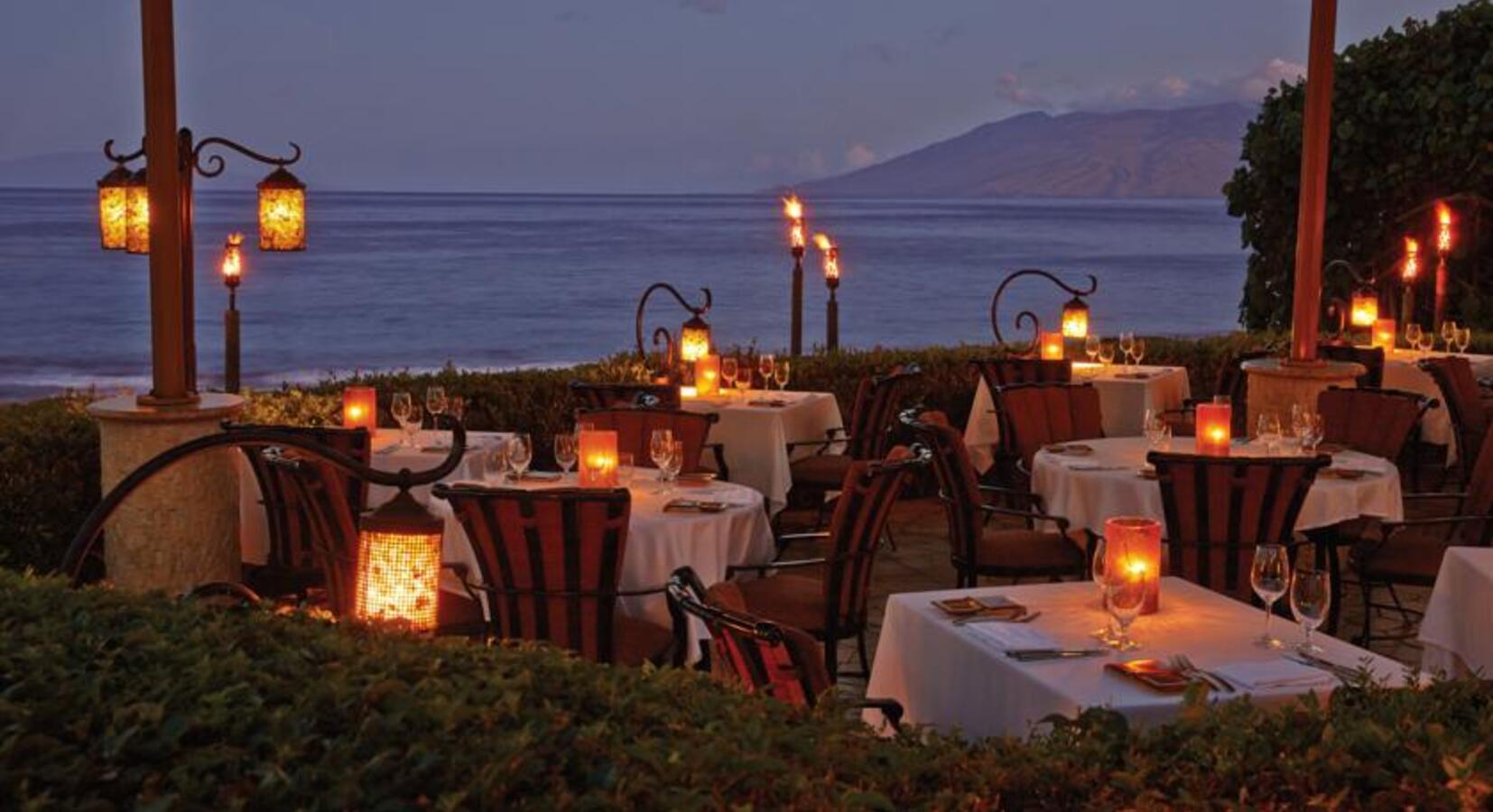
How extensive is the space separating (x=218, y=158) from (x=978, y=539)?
374 cm

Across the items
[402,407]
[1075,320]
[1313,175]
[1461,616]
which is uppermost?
[1313,175]

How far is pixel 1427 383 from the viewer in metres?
10.9

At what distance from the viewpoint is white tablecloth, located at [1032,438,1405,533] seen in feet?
21.4

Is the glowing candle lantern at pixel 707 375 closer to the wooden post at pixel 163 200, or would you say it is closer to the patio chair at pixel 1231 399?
the patio chair at pixel 1231 399

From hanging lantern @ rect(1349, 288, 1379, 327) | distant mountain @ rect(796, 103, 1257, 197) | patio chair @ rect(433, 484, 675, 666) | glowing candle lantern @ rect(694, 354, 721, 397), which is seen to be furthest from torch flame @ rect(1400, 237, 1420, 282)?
distant mountain @ rect(796, 103, 1257, 197)

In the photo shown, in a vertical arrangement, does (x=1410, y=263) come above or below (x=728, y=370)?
above

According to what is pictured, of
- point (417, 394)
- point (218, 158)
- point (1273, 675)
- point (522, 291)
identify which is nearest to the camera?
point (1273, 675)

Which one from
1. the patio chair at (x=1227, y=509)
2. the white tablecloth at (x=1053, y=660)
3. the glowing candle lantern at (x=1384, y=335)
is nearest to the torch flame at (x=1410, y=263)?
the glowing candle lantern at (x=1384, y=335)

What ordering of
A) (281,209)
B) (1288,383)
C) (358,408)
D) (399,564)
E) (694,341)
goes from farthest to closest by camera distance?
(694,341) → (1288,383) → (358,408) → (281,209) → (399,564)

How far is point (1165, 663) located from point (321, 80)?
174 ft

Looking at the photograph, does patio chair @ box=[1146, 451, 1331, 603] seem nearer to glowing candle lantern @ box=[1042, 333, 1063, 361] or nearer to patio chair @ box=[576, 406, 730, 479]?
Answer: patio chair @ box=[576, 406, 730, 479]

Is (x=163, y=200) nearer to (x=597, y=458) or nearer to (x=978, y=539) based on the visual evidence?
(x=597, y=458)

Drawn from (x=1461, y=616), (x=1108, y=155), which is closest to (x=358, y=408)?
(x=1461, y=616)

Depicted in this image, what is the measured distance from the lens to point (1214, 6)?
26.3 m
